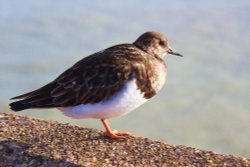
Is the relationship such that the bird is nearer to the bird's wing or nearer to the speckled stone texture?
the bird's wing

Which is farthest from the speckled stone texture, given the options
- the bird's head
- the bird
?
the bird's head

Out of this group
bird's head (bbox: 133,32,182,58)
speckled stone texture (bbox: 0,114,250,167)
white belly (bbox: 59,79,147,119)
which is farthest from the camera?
bird's head (bbox: 133,32,182,58)

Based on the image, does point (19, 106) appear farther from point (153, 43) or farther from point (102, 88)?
point (153, 43)

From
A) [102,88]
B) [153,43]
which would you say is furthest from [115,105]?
[153,43]

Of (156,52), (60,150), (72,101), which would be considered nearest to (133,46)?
(156,52)

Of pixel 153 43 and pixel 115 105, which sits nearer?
pixel 115 105

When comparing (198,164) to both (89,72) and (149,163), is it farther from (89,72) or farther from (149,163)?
(89,72)
